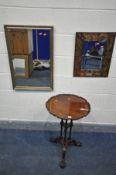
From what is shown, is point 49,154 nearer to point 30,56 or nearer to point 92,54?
point 30,56

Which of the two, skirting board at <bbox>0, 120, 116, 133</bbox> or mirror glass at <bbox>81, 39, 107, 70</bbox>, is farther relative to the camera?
skirting board at <bbox>0, 120, 116, 133</bbox>

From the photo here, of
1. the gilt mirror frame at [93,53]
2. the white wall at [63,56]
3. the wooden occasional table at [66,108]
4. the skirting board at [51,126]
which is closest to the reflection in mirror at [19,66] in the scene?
the white wall at [63,56]

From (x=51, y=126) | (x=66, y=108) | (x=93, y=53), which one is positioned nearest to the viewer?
(x=66, y=108)

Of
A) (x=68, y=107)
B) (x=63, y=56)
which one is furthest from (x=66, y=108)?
(x=63, y=56)

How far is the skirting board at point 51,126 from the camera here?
2857mm

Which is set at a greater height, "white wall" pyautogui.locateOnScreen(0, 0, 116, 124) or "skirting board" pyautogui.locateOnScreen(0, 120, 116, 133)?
"white wall" pyautogui.locateOnScreen(0, 0, 116, 124)

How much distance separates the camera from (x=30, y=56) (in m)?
2.37

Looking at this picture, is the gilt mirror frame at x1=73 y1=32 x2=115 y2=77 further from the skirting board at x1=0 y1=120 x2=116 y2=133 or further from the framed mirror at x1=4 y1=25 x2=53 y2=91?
the skirting board at x1=0 y1=120 x2=116 y2=133

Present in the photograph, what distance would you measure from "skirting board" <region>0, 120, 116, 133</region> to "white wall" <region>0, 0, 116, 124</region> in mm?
70

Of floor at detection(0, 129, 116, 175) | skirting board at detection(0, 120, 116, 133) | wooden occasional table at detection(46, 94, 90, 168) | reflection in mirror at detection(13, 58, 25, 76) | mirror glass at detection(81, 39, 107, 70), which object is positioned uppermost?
mirror glass at detection(81, 39, 107, 70)

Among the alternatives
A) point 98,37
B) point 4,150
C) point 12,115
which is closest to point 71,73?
point 98,37

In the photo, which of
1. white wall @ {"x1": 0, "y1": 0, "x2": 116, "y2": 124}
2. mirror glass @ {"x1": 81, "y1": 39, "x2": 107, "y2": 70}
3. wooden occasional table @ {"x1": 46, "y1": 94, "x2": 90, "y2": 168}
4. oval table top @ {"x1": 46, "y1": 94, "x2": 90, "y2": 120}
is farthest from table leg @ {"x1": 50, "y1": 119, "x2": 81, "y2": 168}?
mirror glass @ {"x1": 81, "y1": 39, "x2": 107, "y2": 70}

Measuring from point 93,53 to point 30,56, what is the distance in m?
0.77

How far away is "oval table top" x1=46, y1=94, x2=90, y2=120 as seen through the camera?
2061mm
